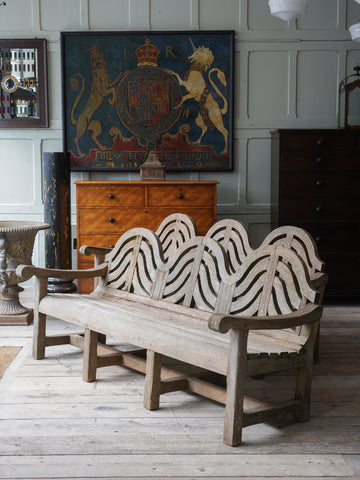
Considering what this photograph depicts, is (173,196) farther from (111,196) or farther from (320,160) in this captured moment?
(320,160)

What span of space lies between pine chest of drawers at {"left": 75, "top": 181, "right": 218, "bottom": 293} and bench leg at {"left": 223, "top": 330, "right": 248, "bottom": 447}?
3.40 metres

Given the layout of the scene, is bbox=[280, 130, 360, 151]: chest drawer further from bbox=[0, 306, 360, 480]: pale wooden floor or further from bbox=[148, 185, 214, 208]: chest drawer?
bbox=[0, 306, 360, 480]: pale wooden floor

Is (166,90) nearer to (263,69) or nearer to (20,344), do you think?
(263,69)

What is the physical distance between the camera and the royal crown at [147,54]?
21.9ft

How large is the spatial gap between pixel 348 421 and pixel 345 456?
0.45 meters

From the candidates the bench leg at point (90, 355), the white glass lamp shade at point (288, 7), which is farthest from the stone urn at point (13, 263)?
the white glass lamp shade at point (288, 7)

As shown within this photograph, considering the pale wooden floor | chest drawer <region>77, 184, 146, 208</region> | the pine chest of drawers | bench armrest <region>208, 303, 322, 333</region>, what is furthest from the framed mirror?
bench armrest <region>208, 303, 322, 333</region>

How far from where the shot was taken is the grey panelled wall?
6.68 m

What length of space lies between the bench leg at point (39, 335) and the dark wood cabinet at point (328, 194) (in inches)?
117

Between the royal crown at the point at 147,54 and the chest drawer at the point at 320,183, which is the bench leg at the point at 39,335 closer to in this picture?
the chest drawer at the point at 320,183

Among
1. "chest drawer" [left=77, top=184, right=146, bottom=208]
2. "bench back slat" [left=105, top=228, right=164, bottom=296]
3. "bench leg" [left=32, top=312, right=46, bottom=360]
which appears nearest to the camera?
"bench back slat" [left=105, top=228, right=164, bottom=296]

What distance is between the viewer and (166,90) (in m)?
6.73

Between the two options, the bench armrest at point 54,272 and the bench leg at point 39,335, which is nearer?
the bench armrest at point 54,272

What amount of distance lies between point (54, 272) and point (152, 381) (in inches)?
48.4
